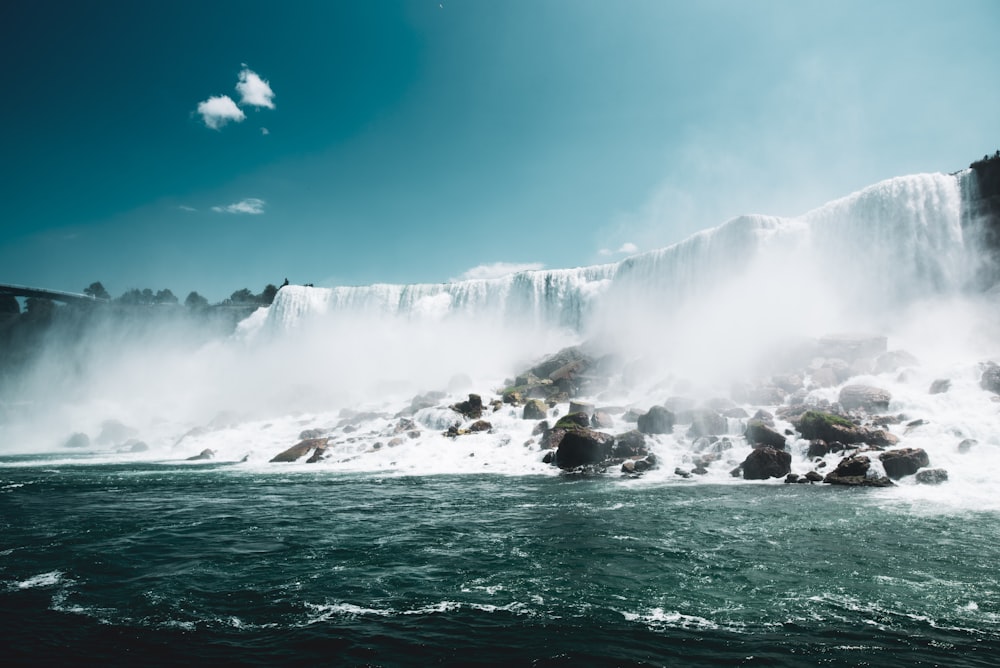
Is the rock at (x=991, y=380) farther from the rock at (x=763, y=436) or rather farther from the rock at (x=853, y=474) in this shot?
the rock at (x=763, y=436)

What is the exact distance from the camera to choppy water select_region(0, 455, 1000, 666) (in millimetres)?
7008

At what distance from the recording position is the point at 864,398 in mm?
26375

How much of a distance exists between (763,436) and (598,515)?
12.5m

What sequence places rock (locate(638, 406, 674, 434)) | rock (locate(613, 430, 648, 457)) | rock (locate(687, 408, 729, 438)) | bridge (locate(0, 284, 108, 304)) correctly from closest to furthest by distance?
rock (locate(613, 430, 648, 457))
rock (locate(687, 408, 729, 438))
rock (locate(638, 406, 674, 434))
bridge (locate(0, 284, 108, 304))

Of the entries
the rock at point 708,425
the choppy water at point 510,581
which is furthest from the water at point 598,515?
the rock at point 708,425

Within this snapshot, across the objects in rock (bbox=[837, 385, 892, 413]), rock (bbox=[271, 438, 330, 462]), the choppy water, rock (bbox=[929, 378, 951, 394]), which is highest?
rock (bbox=[929, 378, 951, 394])

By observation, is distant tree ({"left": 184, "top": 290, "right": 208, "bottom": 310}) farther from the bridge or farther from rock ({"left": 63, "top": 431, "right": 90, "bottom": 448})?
rock ({"left": 63, "top": 431, "right": 90, "bottom": 448})

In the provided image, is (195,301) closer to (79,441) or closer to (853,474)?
(79,441)

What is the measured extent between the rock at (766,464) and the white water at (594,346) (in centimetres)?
109

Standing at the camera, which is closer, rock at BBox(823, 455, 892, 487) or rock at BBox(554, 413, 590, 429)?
rock at BBox(823, 455, 892, 487)

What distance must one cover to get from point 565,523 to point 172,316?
86.8m

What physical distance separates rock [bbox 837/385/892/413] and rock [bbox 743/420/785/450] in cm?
620

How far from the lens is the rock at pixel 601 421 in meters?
30.3

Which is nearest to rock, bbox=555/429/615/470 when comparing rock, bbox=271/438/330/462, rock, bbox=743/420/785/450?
rock, bbox=743/420/785/450
